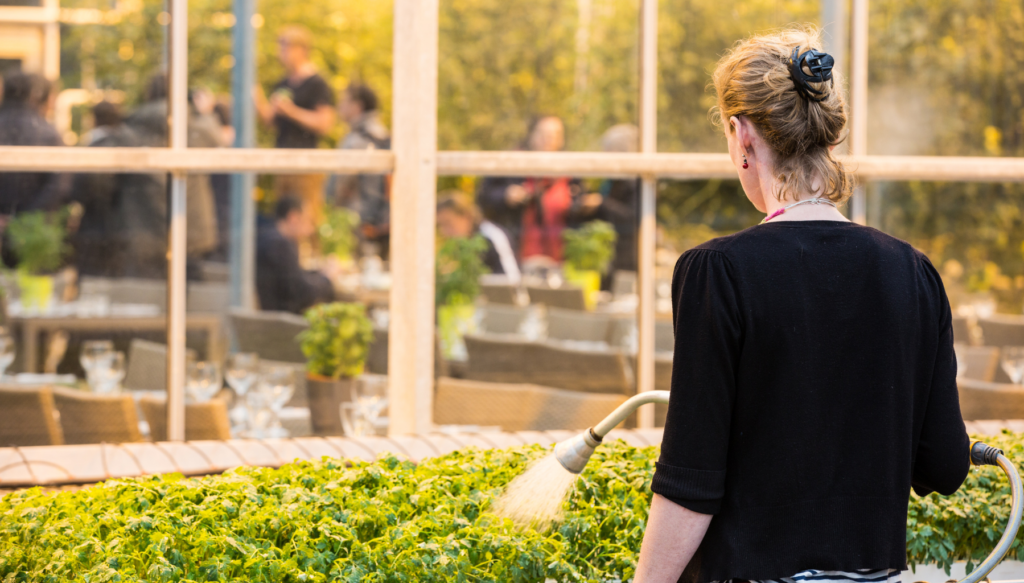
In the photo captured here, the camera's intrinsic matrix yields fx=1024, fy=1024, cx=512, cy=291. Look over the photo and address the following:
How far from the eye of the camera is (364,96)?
527 cm

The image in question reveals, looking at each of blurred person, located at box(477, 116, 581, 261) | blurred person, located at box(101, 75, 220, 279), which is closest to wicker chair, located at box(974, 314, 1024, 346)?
blurred person, located at box(477, 116, 581, 261)

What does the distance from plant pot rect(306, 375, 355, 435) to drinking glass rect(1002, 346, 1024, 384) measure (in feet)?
7.90

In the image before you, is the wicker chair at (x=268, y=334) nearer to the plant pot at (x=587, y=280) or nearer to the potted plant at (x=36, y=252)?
the potted plant at (x=36, y=252)

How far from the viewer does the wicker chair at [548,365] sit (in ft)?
11.1

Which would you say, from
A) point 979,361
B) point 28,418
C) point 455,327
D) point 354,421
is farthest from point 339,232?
point 979,361

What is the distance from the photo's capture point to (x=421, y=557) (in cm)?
148

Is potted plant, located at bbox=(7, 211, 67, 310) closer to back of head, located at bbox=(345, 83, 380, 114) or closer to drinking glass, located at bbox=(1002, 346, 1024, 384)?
back of head, located at bbox=(345, 83, 380, 114)

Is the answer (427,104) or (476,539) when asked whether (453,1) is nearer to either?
(427,104)

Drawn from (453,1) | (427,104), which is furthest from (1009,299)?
(427,104)

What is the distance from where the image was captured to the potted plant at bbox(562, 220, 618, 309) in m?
5.23

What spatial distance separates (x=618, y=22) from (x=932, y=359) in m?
3.26

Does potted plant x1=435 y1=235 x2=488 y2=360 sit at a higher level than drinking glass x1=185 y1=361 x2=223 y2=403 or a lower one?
higher

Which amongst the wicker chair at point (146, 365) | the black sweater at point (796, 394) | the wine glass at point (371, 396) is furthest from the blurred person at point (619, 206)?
the black sweater at point (796, 394)

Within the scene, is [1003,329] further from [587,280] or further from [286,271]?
[286,271]
